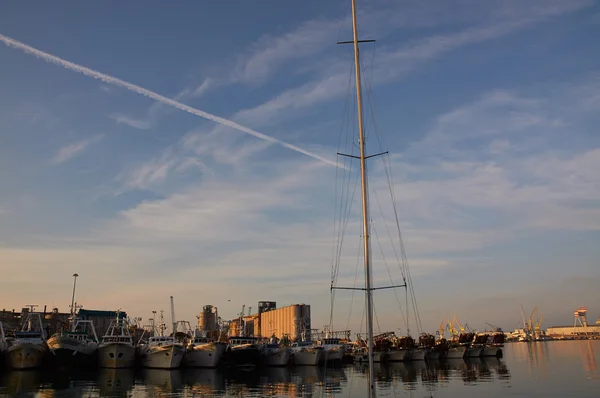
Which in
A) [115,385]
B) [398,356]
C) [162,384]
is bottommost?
[162,384]

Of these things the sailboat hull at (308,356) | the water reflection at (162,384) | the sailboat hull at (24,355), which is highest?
the sailboat hull at (24,355)

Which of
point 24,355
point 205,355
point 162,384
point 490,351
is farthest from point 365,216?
point 490,351

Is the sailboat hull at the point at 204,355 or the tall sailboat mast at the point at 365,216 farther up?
the tall sailboat mast at the point at 365,216

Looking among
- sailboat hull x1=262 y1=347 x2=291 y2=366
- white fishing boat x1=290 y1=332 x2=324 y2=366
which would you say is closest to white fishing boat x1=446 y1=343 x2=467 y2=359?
white fishing boat x1=290 y1=332 x2=324 y2=366

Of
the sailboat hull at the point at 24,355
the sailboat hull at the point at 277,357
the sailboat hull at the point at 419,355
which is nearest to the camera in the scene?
the sailboat hull at the point at 24,355

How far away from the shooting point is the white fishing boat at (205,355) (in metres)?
86.4

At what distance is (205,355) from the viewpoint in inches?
3425

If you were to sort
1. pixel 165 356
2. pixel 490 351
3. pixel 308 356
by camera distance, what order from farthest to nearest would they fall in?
pixel 490 351, pixel 308 356, pixel 165 356

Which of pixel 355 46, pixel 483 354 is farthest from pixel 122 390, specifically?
pixel 483 354

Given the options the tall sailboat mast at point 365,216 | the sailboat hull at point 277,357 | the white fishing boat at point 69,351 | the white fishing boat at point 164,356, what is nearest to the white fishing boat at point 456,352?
the sailboat hull at point 277,357

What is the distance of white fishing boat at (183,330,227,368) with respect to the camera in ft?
283

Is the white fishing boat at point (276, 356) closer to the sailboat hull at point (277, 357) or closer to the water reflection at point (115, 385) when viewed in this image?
the sailboat hull at point (277, 357)

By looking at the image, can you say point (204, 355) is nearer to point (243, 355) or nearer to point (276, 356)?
point (243, 355)

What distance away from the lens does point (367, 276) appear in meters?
29.9
